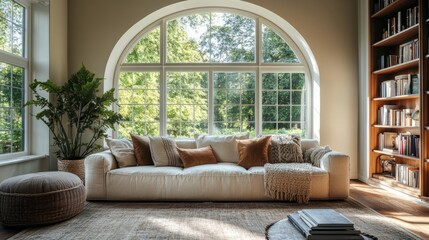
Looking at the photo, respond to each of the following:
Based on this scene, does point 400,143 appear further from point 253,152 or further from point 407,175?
point 253,152

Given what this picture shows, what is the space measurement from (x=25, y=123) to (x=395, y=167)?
5223 mm

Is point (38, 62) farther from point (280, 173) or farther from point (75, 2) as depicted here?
point (280, 173)

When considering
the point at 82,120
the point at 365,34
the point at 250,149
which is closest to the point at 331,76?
the point at 365,34

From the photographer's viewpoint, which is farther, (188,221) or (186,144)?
(186,144)

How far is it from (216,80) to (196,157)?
5.39ft

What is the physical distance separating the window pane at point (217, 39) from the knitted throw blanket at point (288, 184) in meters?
2.30

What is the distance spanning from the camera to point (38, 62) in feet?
14.3

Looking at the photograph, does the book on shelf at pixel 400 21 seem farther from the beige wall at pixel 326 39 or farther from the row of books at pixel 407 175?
the row of books at pixel 407 175

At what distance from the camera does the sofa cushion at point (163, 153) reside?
395 centimetres

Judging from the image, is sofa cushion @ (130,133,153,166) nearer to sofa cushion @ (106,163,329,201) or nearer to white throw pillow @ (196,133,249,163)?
sofa cushion @ (106,163,329,201)

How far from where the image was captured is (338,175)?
11.5 ft

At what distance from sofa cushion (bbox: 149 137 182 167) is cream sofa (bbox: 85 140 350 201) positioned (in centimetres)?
36

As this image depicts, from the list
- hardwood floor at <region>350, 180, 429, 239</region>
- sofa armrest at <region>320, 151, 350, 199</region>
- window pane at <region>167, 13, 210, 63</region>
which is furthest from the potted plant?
hardwood floor at <region>350, 180, 429, 239</region>

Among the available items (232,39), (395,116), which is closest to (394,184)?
(395,116)
